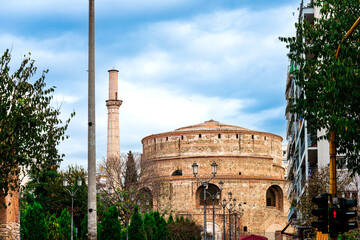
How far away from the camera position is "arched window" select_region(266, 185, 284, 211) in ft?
232

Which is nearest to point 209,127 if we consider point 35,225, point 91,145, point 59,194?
point 59,194

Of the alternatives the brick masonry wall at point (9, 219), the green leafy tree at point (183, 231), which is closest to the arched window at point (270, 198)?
the green leafy tree at point (183, 231)

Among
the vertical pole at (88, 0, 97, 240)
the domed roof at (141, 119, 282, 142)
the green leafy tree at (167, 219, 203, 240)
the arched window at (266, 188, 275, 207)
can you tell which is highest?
the domed roof at (141, 119, 282, 142)

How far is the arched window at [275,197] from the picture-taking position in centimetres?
7075

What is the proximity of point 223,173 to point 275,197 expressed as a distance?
6.63 metres

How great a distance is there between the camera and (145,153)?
7519 centimetres

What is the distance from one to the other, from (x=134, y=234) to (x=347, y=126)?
28.5 m

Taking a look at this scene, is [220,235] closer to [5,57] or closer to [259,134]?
[259,134]

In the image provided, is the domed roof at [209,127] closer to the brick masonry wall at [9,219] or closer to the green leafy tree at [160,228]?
the green leafy tree at [160,228]

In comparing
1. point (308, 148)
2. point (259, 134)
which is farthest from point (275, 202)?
point (308, 148)

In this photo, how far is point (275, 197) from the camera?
7162 cm

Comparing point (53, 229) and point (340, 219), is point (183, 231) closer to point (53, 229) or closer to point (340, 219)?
point (53, 229)

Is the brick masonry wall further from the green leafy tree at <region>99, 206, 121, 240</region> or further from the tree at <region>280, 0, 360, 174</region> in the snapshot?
the green leafy tree at <region>99, 206, 121, 240</region>

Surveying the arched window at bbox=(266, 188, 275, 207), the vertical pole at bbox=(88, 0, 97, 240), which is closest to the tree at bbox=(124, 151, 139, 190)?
the arched window at bbox=(266, 188, 275, 207)
